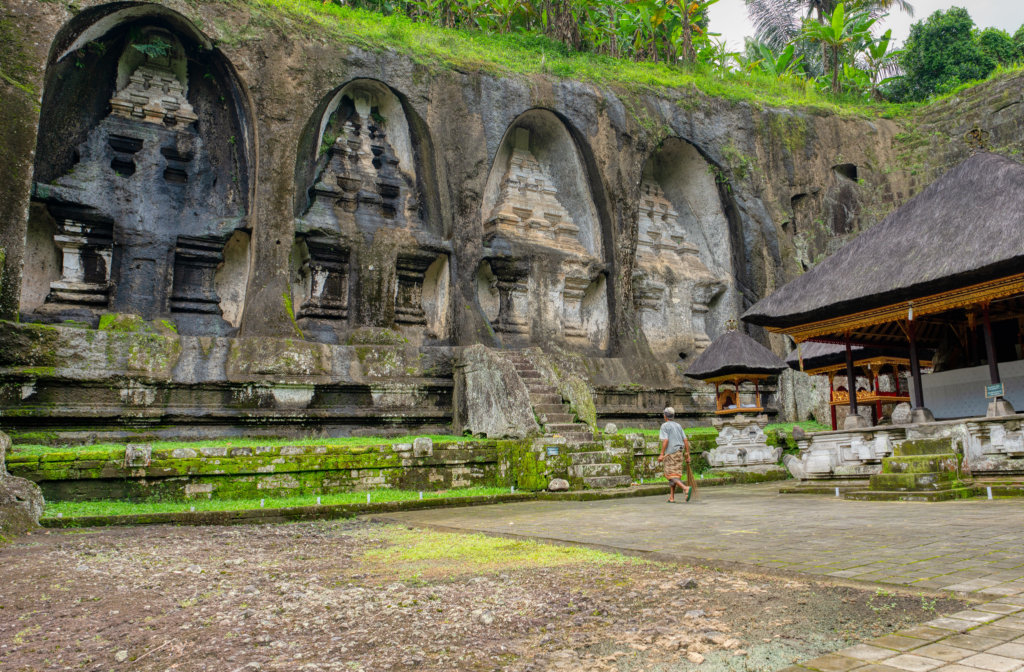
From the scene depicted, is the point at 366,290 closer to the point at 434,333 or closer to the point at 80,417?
the point at 434,333

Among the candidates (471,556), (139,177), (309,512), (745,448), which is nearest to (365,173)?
(139,177)

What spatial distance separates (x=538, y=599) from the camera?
3.36 metres

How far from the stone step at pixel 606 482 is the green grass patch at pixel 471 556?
403 centimetres

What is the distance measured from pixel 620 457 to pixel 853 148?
1402cm

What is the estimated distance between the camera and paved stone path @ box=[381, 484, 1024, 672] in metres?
2.39

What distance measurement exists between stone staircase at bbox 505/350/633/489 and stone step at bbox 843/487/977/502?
117 inches

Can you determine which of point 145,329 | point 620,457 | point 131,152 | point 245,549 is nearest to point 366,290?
point 145,329

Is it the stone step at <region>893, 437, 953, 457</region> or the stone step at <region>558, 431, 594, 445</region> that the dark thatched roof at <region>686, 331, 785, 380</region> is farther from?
the stone step at <region>893, 437, 953, 457</region>

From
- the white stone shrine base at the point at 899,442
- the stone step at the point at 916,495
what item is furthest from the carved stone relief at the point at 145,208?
the stone step at the point at 916,495

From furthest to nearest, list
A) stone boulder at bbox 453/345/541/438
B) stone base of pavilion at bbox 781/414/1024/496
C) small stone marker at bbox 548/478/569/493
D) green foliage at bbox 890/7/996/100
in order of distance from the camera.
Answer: green foliage at bbox 890/7/996/100, stone boulder at bbox 453/345/541/438, small stone marker at bbox 548/478/569/493, stone base of pavilion at bbox 781/414/1024/496

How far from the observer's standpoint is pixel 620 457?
388 inches

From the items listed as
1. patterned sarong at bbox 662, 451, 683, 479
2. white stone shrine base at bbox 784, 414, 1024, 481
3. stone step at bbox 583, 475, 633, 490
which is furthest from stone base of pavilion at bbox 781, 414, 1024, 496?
stone step at bbox 583, 475, 633, 490

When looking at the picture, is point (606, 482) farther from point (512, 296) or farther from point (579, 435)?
point (512, 296)

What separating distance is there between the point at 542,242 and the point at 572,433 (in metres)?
7.30
